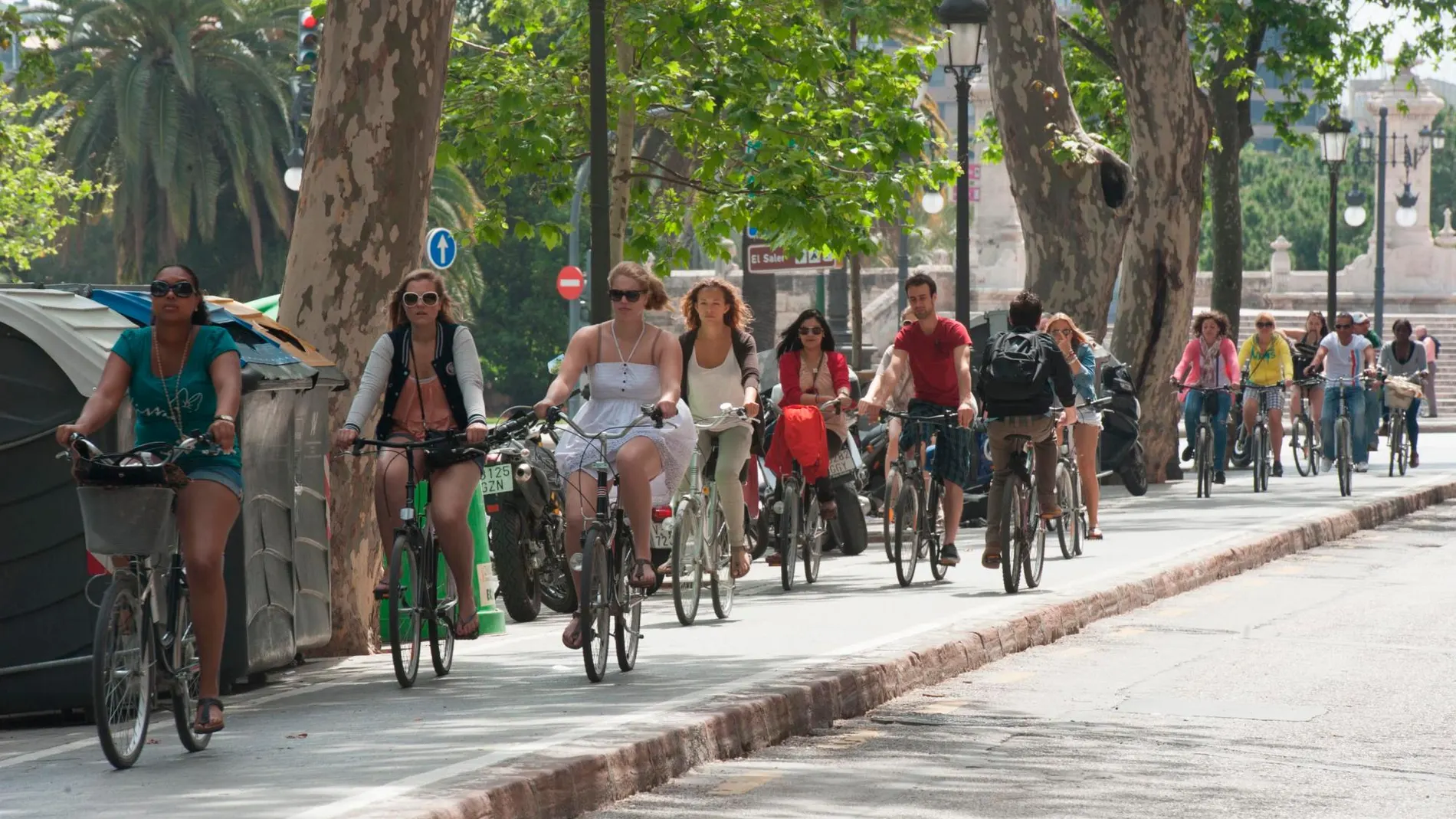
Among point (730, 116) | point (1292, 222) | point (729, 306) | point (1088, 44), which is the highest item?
point (1292, 222)

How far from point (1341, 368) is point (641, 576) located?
16010mm

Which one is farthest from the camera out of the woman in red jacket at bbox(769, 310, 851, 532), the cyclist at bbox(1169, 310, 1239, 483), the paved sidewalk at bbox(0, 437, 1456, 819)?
the cyclist at bbox(1169, 310, 1239, 483)

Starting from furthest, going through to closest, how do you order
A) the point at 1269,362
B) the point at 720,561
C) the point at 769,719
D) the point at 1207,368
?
the point at 1269,362 < the point at 1207,368 < the point at 720,561 < the point at 769,719

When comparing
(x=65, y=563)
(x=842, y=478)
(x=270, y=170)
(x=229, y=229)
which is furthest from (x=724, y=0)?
(x=229, y=229)

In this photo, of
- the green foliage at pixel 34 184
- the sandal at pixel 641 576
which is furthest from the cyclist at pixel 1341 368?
the green foliage at pixel 34 184

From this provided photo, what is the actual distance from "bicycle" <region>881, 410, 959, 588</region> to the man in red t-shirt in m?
0.08

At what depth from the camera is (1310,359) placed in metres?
25.9

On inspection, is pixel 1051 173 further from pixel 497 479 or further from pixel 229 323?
pixel 229 323

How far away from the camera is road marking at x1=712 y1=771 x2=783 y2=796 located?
729cm

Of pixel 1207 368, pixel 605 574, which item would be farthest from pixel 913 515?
pixel 1207 368

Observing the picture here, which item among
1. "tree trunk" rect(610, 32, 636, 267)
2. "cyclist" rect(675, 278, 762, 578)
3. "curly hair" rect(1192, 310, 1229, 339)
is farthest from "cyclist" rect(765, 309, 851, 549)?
"curly hair" rect(1192, 310, 1229, 339)

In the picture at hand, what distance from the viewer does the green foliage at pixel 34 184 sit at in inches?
1464

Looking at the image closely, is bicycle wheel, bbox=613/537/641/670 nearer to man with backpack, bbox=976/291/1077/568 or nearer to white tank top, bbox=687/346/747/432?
white tank top, bbox=687/346/747/432

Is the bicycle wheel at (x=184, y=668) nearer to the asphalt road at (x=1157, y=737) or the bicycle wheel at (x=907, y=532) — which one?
the asphalt road at (x=1157, y=737)
